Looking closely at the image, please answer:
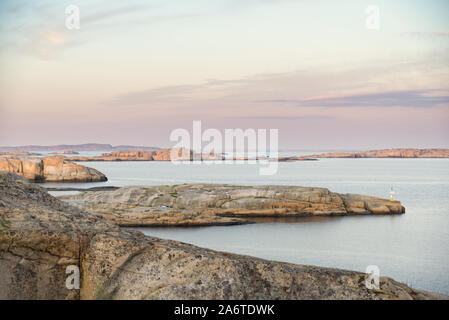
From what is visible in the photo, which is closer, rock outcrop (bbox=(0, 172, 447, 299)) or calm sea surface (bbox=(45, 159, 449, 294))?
rock outcrop (bbox=(0, 172, 447, 299))

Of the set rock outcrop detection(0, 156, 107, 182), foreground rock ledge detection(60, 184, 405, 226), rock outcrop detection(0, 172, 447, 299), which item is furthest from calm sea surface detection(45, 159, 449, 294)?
rock outcrop detection(0, 156, 107, 182)

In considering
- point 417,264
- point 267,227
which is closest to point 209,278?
point 417,264

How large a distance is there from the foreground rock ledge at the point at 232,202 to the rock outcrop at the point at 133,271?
114 ft

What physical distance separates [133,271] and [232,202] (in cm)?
3947

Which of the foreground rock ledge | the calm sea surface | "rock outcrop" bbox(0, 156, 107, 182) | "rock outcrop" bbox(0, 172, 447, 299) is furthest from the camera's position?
"rock outcrop" bbox(0, 156, 107, 182)

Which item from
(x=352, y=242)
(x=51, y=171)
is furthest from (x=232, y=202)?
(x=51, y=171)

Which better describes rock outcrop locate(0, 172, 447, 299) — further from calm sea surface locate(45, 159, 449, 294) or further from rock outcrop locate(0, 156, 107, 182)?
rock outcrop locate(0, 156, 107, 182)

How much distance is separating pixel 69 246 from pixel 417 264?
82.4 ft

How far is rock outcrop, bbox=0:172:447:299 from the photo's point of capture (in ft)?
22.9

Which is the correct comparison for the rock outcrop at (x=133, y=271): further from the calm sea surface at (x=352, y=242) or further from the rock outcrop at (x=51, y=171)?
the rock outcrop at (x=51, y=171)

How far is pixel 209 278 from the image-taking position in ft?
22.7

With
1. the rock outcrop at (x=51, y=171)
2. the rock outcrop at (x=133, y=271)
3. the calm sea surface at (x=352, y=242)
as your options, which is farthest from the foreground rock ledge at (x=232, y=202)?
the rock outcrop at (x=51, y=171)

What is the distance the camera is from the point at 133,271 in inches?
286

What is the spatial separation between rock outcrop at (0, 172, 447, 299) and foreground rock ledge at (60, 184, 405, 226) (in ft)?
114
